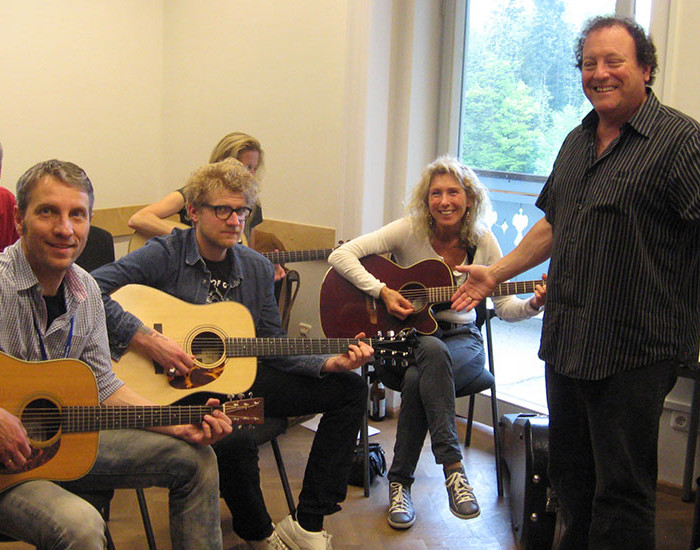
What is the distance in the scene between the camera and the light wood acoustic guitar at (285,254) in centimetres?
380

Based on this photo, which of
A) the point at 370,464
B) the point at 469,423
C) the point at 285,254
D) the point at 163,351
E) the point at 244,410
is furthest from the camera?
the point at 285,254

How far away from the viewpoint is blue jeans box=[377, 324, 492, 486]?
280cm

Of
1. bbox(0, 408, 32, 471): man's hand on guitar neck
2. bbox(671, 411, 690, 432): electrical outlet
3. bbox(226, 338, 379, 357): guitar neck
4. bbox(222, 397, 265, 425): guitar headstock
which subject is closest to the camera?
bbox(0, 408, 32, 471): man's hand on guitar neck

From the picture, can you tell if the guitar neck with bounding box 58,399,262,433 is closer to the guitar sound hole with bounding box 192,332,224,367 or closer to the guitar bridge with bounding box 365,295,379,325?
the guitar sound hole with bounding box 192,332,224,367

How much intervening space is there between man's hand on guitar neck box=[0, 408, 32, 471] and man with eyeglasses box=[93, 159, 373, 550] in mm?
753

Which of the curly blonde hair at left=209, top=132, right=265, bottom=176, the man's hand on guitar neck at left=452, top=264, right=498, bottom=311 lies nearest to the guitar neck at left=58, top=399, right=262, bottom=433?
the man's hand on guitar neck at left=452, top=264, right=498, bottom=311

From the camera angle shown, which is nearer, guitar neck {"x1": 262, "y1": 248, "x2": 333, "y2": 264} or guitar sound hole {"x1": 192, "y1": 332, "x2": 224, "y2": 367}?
guitar sound hole {"x1": 192, "y1": 332, "x2": 224, "y2": 367}

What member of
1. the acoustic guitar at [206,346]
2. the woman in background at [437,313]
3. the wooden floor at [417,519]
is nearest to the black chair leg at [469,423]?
the wooden floor at [417,519]

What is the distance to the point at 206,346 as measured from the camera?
8.20ft

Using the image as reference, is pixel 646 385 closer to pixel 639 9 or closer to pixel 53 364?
pixel 53 364

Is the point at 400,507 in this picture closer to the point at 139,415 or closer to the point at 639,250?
the point at 139,415

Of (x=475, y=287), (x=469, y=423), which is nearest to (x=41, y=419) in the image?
(x=475, y=287)

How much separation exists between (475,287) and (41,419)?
1.31 meters

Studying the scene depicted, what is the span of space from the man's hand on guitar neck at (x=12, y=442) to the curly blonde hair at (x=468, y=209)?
1.82 meters
